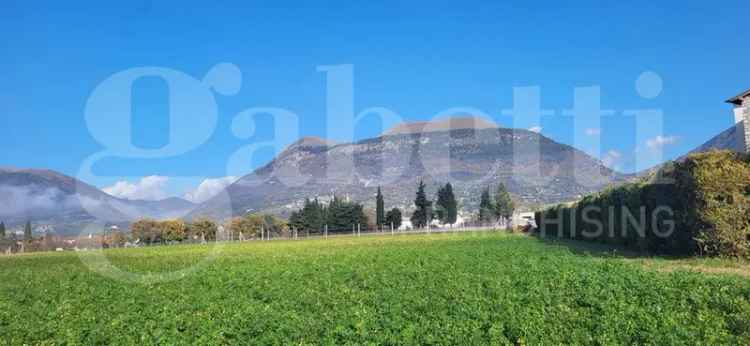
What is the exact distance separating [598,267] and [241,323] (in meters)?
10.3

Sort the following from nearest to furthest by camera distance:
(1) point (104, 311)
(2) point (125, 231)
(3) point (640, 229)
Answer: (1) point (104, 311), (3) point (640, 229), (2) point (125, 231)

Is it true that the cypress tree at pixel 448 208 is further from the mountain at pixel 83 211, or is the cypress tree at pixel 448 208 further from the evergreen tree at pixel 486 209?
the mountain at pixel 83 211

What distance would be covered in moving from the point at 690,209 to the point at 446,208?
101 m

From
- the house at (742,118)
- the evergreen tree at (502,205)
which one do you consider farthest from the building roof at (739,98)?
the evergreen tree at (502,205)

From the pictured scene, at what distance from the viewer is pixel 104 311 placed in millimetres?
12695

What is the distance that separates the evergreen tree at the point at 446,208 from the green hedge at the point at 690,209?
295 feet

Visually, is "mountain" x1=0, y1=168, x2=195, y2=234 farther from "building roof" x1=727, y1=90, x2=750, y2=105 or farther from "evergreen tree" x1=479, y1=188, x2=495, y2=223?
"evergreen tree" x1=479, y1=188, x2=495, y2=223

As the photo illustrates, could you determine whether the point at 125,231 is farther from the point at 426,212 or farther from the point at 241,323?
the point at 241,323

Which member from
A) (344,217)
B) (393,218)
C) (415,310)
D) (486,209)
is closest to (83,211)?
(344,217)

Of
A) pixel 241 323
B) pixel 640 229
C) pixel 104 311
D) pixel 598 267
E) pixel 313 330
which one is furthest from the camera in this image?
pixel 640 229

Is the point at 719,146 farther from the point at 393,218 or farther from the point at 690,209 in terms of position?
the point at 393,218

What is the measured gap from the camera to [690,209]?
1938 cm

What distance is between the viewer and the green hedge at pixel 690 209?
17.9 meters

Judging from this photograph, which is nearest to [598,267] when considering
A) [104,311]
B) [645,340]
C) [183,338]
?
[645,340]
